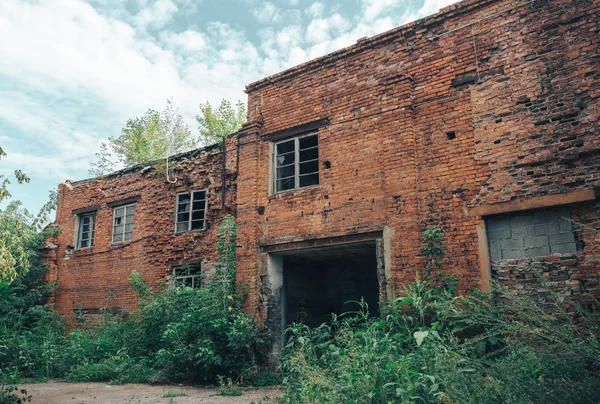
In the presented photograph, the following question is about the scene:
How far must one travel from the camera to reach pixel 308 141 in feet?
33.2

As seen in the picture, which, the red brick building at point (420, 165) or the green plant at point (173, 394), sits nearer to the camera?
the red brick building at point (420, 165)

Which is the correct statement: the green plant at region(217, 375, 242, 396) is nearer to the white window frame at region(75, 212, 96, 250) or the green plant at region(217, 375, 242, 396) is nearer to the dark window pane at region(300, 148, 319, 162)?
the dark window pane at region(300, 148, 319, 162)

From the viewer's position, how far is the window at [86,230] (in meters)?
14.7

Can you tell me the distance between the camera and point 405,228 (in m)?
8.20

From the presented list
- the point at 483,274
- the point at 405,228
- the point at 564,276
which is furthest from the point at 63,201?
the point at 564,276

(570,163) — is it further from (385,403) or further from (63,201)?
(63,201)

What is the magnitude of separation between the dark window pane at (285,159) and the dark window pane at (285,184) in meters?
0.41

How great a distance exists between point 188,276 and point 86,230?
5.40 m

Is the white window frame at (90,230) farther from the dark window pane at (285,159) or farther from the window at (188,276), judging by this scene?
the dark window pane at (285,159)

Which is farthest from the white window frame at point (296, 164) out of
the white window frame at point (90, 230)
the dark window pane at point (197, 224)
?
the white window frame at point (90, 230)

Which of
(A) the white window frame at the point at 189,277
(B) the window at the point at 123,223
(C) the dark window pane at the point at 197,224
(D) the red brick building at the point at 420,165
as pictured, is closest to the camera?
(D) the red brick building at the point at 420,165

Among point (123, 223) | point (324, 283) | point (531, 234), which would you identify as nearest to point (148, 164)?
point (123, 223)

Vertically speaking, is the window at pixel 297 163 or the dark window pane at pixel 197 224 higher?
the window at pixel 297 163

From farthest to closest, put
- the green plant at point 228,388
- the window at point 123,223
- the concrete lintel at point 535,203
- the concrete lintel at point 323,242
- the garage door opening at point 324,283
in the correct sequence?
the window at point 123,223 → the garage door opening at point 324,283 → the concrete lintel at point 323,242 → the green plant at point 228,388 → the concrete lintel at point 535,203
